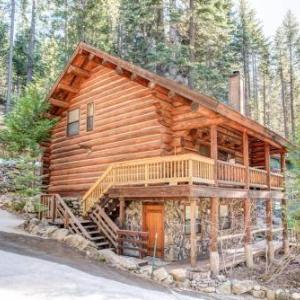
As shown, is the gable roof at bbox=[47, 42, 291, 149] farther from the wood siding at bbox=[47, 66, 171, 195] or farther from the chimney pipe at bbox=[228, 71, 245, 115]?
the chimney pipe at bbox=[228, 71, 245, 115]

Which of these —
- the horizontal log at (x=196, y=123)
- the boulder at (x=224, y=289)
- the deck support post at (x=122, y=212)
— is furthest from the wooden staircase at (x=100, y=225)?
the horizontal log at (x=196, y=123)

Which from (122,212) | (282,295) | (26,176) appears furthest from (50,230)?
(282,295)

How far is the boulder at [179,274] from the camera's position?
1159 centimetres

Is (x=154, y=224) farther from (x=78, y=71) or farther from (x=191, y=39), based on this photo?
(x=191, y=39)

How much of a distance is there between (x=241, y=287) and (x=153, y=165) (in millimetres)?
5337

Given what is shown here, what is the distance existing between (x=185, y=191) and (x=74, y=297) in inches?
249

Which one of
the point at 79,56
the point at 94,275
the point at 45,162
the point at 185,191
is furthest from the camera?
the point at 45,162

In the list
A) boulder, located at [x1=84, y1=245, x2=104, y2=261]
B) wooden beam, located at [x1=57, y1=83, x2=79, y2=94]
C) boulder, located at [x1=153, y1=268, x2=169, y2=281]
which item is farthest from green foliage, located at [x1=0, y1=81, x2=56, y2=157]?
boulder, located at [x1=153, y1=268, x2=169, y2=281]

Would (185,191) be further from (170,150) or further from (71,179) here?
(71,179)

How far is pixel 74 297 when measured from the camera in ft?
22.8

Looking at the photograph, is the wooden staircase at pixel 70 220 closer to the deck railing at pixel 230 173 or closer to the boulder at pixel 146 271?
the boulder at pixel 146 271

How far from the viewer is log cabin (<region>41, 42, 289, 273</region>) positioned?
1334 cm

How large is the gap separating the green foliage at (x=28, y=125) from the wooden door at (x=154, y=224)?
7.25 m

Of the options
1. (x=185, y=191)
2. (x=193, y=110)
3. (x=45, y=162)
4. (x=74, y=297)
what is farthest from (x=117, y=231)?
(x=45, y=162)
